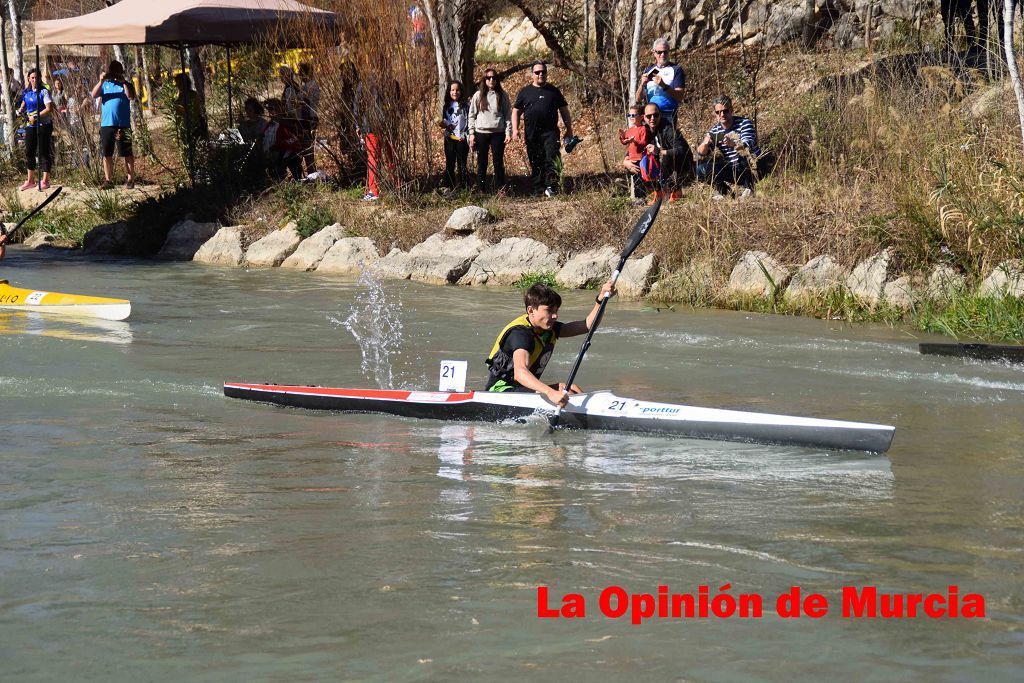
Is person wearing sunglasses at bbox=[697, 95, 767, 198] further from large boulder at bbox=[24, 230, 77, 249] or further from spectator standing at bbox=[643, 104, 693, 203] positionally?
large boulder at bbox=[24, 230, 77, 249]

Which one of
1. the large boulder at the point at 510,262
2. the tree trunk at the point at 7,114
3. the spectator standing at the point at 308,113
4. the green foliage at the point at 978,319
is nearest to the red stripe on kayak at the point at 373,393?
the green foliage at the point at 978,319

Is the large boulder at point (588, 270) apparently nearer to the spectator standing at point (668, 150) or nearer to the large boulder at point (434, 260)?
the spectator standing at point (668, 150)

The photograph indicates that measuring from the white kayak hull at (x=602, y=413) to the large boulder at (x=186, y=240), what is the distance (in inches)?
336

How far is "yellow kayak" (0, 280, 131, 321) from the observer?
11508 millimetres

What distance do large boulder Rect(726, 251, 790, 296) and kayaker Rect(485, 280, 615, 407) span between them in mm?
4375

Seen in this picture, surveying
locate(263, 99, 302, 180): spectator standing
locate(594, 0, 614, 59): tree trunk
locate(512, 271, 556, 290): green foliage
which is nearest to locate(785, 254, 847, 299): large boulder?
locate(512, 271, 556, 290): green foliage

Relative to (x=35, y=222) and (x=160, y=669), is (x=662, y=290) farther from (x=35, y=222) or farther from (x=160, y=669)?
(x=35, y=222)

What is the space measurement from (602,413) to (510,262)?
21.8 ft

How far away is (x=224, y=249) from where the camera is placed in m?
16.3

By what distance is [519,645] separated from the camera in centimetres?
441

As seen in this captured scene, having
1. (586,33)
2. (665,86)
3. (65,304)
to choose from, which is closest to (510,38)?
(586,33)

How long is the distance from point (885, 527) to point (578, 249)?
337 inches

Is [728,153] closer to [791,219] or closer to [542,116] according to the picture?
[791,219]

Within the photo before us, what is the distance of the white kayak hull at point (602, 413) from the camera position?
6906mm
